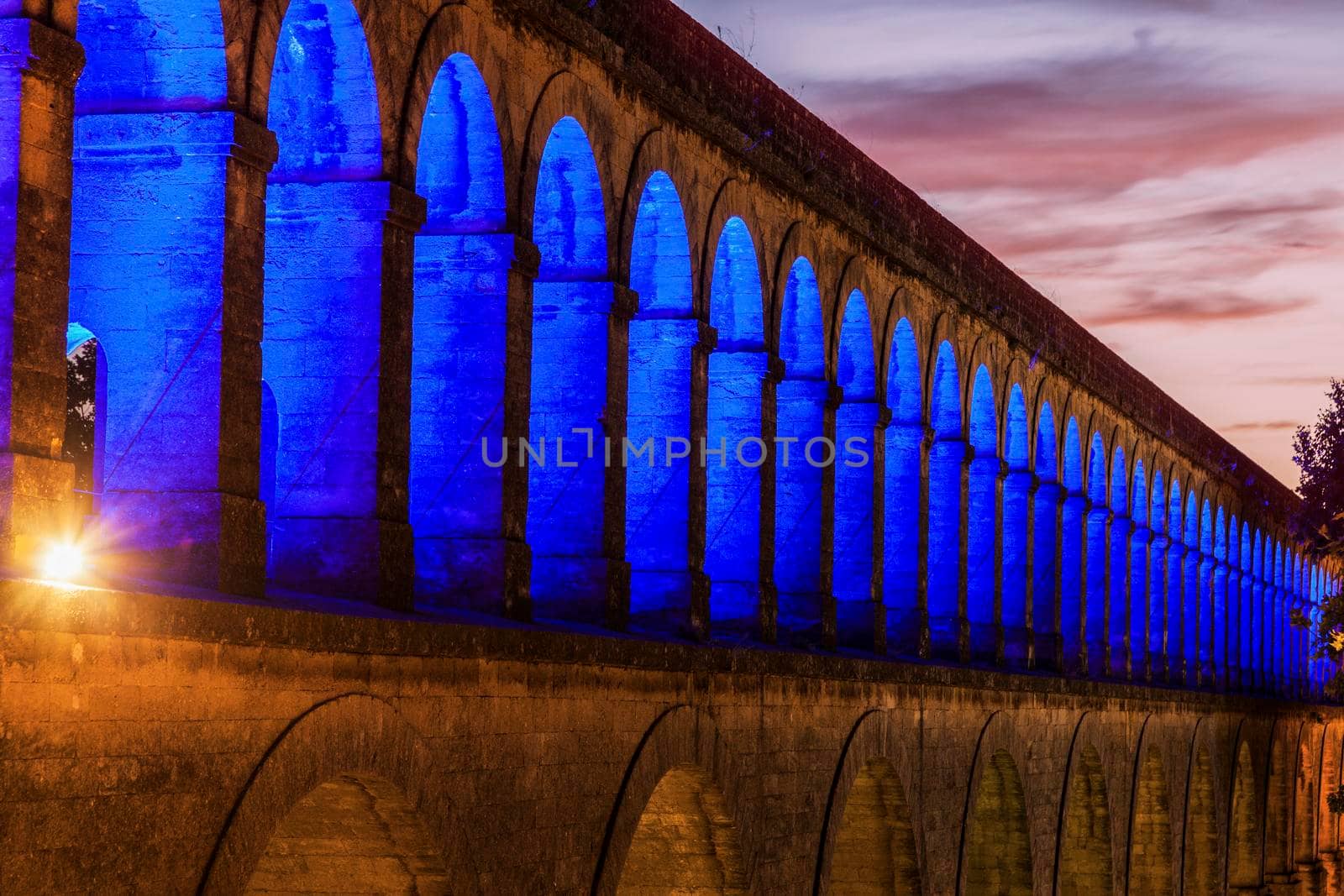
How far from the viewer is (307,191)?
10.6m

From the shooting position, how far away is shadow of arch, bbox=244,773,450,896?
977 cm

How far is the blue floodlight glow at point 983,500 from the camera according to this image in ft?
76.9

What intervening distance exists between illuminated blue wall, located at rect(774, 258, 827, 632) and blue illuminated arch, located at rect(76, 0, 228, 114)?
8.82 metres

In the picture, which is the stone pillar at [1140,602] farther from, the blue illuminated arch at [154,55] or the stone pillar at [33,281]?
the stone pillar at [33,281]

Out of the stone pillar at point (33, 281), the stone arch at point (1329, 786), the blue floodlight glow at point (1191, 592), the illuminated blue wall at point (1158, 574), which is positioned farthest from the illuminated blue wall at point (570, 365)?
the stone arch at point (1329, 786)

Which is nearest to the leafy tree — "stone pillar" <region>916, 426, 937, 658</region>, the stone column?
"stone pillar" <region>916, 426, 937, 658</region>

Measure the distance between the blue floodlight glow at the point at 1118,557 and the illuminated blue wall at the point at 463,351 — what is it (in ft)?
62.8

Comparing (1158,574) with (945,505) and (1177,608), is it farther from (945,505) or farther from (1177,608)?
(945,505)

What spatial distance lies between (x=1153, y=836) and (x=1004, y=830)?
8583 millimetres

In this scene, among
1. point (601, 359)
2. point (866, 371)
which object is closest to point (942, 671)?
point (866, 371)

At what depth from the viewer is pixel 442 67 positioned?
11.9 metres

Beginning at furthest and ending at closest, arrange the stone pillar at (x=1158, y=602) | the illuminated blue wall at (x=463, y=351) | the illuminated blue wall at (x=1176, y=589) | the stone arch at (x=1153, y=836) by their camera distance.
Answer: the illuminated blue wall at (x=1176, y=589), the stone pillar at (x=1158, y=602), the stone arch at (x=1153, y=836), the illuminated blue wall at (x=463, y=351)

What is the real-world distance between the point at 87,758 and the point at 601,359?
648 centimetres

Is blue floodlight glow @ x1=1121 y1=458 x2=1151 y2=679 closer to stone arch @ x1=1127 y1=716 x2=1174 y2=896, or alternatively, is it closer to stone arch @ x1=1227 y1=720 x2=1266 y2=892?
stone arch @ x1=1127 y1=716 x2=1174 y2=896
